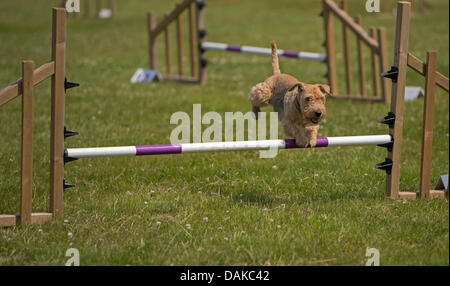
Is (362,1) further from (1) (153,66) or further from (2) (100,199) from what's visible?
(2) (100,199)

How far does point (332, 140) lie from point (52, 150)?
6.32 ft

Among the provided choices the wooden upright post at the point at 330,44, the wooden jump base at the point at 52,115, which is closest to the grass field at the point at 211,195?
the wooden jump base at the point at 52,115

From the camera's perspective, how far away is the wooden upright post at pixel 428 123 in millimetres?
5773

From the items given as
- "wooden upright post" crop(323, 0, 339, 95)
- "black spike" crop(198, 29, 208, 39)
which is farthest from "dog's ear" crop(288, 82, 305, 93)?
"black spike" crop(198, 29, 208, 39)

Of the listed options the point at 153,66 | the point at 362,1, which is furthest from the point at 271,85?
the point at 362,1

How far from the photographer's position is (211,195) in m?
5.98

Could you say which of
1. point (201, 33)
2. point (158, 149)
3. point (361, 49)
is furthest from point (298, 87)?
point (201, 33)

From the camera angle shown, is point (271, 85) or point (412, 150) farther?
point (412, 150)

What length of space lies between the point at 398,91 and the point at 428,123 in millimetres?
347

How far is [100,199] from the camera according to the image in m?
5.88

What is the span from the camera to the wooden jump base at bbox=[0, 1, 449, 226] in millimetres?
5113

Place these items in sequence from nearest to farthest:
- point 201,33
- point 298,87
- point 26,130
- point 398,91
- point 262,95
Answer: point 26,130 < point 298,87 < point 398,91 < point 262,95 < point 201,33

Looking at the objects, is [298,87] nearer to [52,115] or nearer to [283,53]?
[52,115]

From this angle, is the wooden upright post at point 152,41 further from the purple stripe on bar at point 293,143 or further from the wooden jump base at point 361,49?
the purple stripe on bar at point 293,143
